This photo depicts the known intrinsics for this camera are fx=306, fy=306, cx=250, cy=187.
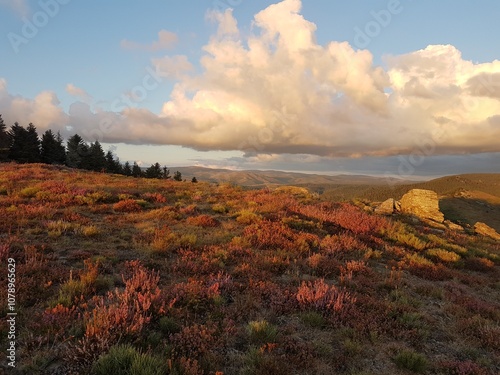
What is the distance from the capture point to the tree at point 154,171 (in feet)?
232

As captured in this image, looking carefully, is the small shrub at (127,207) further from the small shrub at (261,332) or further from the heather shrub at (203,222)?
the small shrub at (261,332)

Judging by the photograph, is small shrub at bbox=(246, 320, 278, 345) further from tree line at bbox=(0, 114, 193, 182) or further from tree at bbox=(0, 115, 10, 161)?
tree at bbox=(0, 115, 10, 161)

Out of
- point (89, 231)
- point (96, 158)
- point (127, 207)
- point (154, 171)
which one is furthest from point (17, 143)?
point (89, 231)

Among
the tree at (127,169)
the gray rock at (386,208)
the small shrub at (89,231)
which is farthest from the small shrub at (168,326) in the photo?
the tree at (127,169)

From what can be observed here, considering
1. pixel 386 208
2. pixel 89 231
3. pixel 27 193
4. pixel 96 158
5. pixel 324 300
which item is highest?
pixel 96 158

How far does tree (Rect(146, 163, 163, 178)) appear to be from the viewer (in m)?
70.8

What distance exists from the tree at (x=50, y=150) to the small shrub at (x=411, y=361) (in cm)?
6261

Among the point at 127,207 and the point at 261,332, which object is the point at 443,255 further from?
the point at 127,207

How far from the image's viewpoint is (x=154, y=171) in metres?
72.7

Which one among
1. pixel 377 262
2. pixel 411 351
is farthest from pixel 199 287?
pixel 377 262

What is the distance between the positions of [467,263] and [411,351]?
30.9ft

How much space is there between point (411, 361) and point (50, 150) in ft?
209

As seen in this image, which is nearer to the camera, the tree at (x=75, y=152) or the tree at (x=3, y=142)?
the tree at (x=3, y=142)

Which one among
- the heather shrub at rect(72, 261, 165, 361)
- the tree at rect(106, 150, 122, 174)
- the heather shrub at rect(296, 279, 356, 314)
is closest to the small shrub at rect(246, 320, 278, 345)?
Answer: the heather shrub at rect(296, 279, 356, 314)
